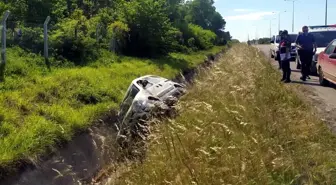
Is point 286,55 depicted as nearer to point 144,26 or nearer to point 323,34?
point 323,34

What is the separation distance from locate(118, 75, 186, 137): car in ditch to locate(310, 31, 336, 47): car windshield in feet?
34.7

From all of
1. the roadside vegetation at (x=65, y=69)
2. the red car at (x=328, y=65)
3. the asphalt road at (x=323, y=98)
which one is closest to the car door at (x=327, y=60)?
the red car at (x=328, y=65)

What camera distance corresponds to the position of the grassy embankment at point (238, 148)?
4.61 metres

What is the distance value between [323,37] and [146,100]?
42.1ft

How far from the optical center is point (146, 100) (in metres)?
8.50

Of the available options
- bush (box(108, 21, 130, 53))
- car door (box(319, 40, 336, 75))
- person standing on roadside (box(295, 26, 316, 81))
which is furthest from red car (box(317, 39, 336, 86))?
bush (box(108, 21, 130, 53))

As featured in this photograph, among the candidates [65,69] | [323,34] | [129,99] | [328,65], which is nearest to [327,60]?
[328,65]

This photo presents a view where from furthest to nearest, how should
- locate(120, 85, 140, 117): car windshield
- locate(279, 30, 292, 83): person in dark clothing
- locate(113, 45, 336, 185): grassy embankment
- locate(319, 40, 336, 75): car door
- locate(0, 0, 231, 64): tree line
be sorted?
locate(0, 0, 231, 64): tree line < locate(279, 30, 292, 83): person in dark clothing < locate(319, 40, 336, 75): car door < locate(120, 85, 140, 117): car windshield < locate(113, 45, 336, 185): grassy embankment

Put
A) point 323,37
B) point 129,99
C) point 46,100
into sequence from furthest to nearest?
point 323,37 < point 46,100 < point 129,99

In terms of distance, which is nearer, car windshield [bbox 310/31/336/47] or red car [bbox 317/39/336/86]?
red car [bbox 317/39/336/86]

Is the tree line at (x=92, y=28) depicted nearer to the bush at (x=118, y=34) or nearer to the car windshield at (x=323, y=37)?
the bush at (x=118, y=34)

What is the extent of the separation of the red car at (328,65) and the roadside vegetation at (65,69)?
19.2ft

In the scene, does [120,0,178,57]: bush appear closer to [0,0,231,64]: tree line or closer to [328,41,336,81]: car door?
[0,0,231,64]: tree line

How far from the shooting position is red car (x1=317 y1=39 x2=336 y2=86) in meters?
12.8
